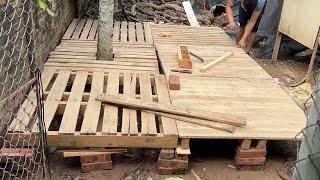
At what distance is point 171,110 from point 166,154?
1.67ft

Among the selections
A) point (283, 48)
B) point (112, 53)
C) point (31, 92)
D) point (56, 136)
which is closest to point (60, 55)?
point (112, 53)

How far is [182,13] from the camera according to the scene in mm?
9789

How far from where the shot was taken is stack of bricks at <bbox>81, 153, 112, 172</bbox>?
3.33 metres

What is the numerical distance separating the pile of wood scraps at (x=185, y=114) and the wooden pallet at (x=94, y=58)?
1.13m

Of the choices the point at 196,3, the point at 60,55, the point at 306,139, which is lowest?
the point at 196,3

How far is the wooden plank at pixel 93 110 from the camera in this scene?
3.39 meters

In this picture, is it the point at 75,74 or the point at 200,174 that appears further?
the point at 75,74

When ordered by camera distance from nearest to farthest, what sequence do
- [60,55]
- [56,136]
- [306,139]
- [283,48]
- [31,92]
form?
[306,139], [56,136], [31,92], [60,55], [283,48]

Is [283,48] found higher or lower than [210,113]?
lower

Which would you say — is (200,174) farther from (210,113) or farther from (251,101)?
(251,101)

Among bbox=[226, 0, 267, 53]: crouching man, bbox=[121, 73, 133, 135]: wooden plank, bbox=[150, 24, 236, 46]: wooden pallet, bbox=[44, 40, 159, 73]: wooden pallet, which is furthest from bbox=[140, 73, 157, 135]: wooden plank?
bbox=[226, 0, 267, 53]: crouching man

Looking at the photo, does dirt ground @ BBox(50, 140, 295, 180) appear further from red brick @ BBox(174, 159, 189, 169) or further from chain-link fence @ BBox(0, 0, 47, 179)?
chain-link fence @ BBox(0, 0, 47, 179)

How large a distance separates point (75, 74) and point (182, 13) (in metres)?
→ 5.69

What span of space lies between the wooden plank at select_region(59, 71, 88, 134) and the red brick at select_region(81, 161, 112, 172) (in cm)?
33
